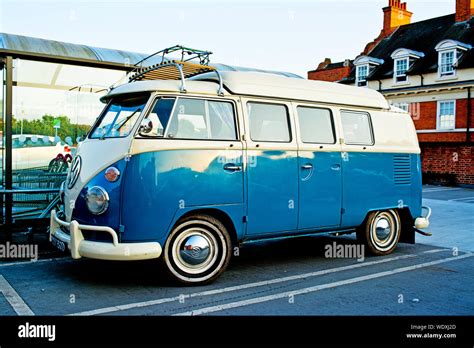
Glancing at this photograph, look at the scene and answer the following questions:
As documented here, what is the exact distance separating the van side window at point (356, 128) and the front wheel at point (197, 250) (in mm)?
2754

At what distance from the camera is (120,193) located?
18.7ft

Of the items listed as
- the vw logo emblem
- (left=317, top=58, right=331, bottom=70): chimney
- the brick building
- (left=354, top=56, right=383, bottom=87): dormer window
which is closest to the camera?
the vw logo emblem

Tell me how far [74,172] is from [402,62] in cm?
2968

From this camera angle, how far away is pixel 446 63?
29.2 meters

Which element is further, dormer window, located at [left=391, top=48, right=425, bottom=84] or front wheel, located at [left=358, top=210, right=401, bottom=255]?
dormer window, located at [left=391, top=48, right=425, bottom=84]

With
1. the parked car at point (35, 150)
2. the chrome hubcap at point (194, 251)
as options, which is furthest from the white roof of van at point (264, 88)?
the parked car at point (35, 150)

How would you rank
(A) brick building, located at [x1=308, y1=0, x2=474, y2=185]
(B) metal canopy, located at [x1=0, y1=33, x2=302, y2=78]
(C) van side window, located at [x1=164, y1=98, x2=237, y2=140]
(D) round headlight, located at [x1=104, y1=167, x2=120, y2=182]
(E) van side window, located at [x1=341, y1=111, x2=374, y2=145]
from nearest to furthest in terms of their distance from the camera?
(D) round headlight, located at [x1=104, y1=167, x2=120, y2=182]
(C) van side window, located at [x1=164, y1=98, x2=237, y2=140]
(E) van side window, located at [x1=341, y1=111, x2=374, y2=145]
(B) metal canopy, located at [x1=0, y1=33, x2=302, y2=78]
(A) brick building, located at [x1=308, y1=0, x2=474, y2=185]

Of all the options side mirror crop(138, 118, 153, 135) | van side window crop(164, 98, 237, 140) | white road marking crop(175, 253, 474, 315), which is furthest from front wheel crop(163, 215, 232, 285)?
side mirror crop(138, 118, 153, 135)

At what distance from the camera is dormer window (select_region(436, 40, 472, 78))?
94.0ft

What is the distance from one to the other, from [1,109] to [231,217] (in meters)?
5.56

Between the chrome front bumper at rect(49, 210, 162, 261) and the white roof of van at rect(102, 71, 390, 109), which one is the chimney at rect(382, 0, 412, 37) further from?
the chrome front bumper at rect(49, 210, 162, 261)

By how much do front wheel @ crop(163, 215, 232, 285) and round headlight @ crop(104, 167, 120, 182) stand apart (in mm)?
939

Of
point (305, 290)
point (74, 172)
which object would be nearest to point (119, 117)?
point (74, 172)

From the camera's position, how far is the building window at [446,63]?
1135 inches
